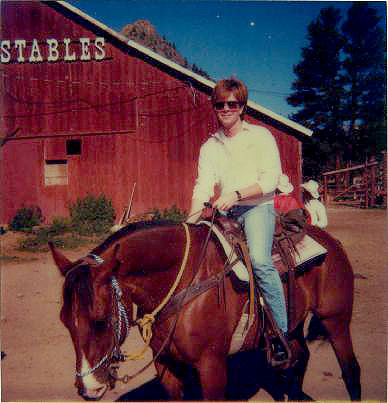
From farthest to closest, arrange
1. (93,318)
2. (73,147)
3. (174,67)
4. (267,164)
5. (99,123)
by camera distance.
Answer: (73,147), (99,123), (174,67), (267,164), (93,318)

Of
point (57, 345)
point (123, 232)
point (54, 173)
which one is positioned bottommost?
point (57, 345)

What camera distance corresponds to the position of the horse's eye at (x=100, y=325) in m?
2.08

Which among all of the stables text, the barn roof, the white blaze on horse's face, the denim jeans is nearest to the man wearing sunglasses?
the denim jeans

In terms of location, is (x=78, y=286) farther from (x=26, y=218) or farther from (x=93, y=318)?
(x=26, y=218)

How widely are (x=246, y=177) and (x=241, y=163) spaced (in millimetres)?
118

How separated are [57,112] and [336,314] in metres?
12.9

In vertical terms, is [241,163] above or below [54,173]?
below

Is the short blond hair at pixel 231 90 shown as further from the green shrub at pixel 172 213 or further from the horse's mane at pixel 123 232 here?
the green shrub at pixel 172 213

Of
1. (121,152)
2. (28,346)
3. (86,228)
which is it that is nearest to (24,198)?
(86,228)

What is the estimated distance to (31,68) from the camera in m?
12.9

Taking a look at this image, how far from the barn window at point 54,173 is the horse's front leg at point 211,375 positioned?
12.4 m

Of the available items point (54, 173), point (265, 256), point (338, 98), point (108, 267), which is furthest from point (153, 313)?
point (338, 98)

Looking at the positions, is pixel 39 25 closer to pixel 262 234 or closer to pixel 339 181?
pixel 262 234

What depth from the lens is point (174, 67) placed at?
12516 millimetres
